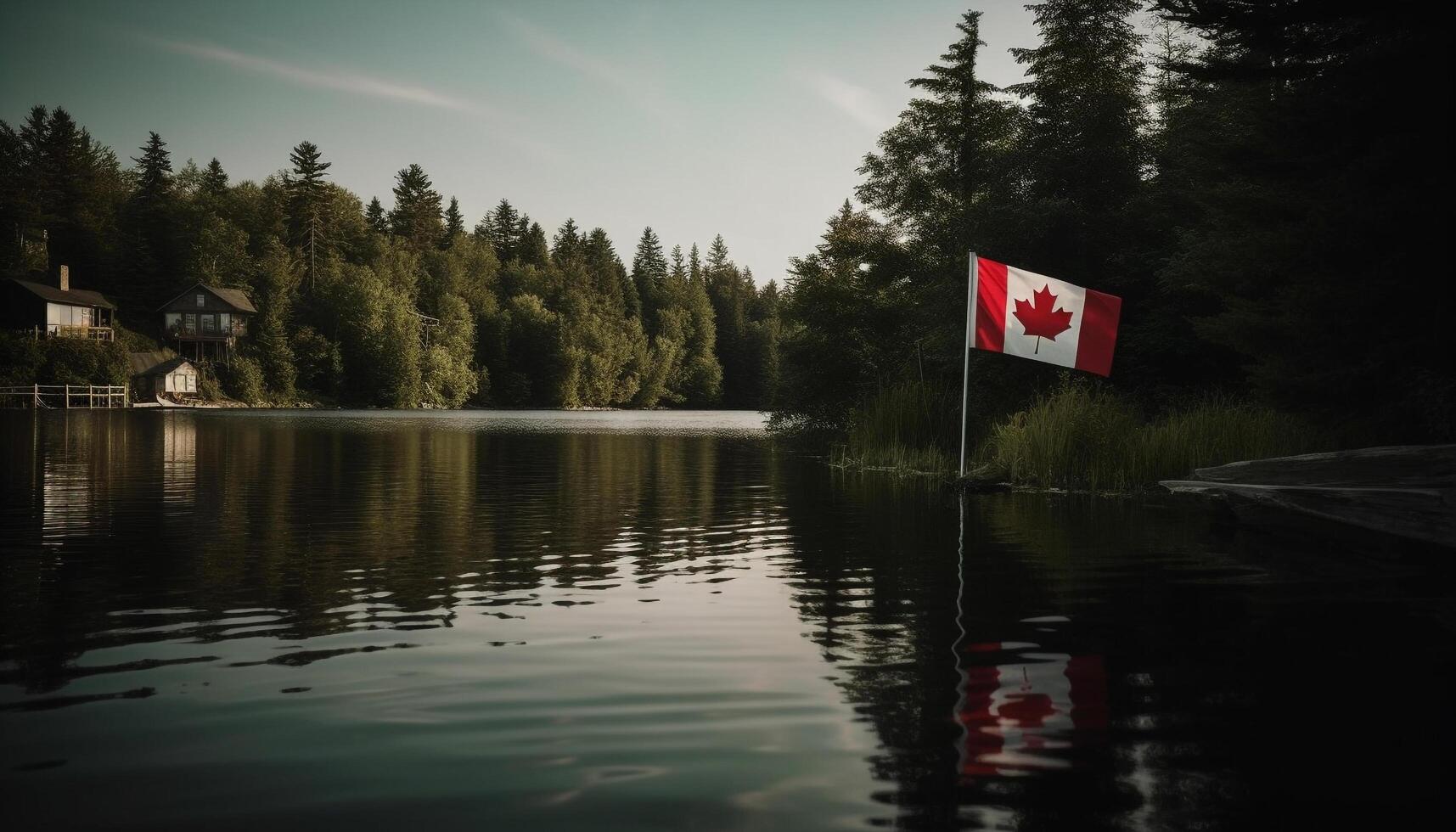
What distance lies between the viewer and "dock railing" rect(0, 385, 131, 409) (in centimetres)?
6769

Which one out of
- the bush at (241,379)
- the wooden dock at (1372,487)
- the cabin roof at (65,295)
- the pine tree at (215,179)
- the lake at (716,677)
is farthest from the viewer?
the pine tree at (215,179)

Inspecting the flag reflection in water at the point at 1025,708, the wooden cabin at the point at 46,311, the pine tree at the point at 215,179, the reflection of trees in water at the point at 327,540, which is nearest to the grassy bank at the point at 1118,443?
the reflection of trees in water at the point at 327,540

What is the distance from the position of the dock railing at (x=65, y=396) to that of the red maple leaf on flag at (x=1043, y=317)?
69.9 meters

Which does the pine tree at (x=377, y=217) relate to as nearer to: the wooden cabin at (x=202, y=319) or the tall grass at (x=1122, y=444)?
the wooden cabin at (x=202, y=319)

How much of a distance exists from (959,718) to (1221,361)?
24.2 metres

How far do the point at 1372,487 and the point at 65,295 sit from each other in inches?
3610

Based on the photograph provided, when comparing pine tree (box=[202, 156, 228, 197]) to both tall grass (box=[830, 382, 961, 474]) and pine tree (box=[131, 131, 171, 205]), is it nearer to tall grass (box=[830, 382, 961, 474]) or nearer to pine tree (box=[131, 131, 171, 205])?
pine tree (box=[131, 131, 171, 205])

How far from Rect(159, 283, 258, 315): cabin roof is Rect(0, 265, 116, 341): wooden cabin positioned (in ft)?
24.1

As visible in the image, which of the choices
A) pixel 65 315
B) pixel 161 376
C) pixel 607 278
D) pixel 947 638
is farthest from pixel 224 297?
pixel 947 638

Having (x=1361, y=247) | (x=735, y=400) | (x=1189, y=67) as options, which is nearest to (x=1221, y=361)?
(x=1361, y=247)

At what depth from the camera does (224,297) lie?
88875 millimetres

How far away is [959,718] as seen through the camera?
473cm

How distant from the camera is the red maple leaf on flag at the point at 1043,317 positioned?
1772cm

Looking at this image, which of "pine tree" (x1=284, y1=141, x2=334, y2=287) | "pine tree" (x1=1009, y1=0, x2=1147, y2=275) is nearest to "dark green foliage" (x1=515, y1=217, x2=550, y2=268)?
"pine tree" (x1=284, y1=141, x2=334, y2=287)
